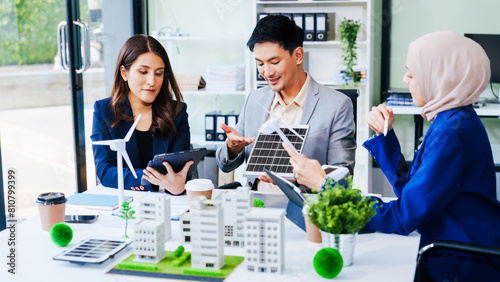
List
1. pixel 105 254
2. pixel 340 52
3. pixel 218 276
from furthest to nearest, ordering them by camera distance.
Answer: pixel 340 52, pixel 105 254, pixel 218 276

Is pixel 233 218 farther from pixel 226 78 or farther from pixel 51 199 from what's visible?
pixel 226 78

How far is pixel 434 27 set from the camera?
→ 14.5ft

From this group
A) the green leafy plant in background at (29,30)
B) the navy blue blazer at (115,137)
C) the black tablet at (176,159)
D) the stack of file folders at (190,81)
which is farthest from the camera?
the stack of file folders at (190,81)

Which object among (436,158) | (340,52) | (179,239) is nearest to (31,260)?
(179,239)

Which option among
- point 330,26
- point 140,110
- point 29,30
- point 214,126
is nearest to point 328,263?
point 140,110

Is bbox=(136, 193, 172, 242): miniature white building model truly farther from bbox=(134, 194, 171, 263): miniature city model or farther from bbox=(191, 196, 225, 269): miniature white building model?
bbox=(191, 196, 225, 269): miniature white building model

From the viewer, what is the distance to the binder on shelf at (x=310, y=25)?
13.6 feet

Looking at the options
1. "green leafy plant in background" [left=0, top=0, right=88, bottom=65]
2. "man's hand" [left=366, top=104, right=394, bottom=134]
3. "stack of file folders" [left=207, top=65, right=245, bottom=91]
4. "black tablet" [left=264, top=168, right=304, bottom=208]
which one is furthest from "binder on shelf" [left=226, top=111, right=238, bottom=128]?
"black tablet" [left=264, top=168, right=304, bottom=208]

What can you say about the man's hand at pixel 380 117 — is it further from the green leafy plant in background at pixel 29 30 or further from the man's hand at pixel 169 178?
the green leafy plant in background at pixel 29 30

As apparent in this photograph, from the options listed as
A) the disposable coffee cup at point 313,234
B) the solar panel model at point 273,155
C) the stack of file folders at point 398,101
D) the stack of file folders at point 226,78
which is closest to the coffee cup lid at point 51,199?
the solar panel model at point 273,155

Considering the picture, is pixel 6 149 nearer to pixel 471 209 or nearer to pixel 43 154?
pixel 43 154

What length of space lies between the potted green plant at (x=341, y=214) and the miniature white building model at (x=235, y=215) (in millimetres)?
212

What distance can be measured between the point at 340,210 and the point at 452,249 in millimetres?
361

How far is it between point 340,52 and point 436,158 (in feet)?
9.64
